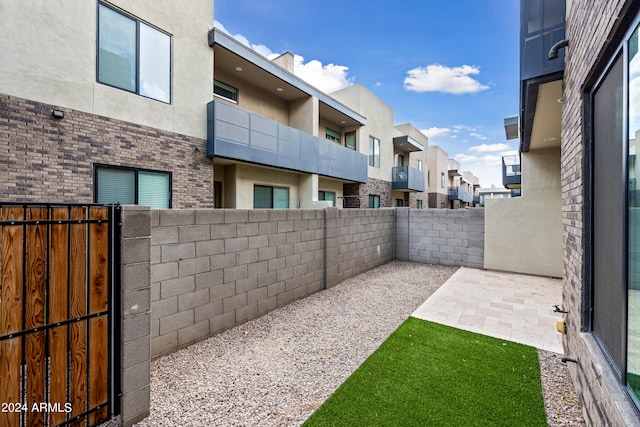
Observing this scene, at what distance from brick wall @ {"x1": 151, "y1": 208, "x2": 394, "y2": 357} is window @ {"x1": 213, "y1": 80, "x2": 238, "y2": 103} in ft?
18.9

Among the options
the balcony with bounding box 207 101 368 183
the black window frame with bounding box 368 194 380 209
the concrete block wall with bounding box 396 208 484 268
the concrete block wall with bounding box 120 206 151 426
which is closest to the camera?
the concrete block wall with bounding box 120 206 151 426

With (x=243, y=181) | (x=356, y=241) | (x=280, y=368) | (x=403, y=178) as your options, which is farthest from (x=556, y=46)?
(x=403, y=178)

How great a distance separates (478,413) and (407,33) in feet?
43.8

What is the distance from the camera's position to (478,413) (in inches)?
101

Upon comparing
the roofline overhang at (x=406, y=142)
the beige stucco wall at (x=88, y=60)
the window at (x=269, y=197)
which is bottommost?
the window at (x=269, y=197)

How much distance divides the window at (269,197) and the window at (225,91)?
10.4 ft

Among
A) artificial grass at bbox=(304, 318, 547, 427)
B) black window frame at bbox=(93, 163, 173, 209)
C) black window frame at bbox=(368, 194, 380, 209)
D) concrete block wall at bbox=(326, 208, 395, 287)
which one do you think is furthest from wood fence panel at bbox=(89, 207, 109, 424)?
black window frame at bbox=(368, 194, 380, 209)

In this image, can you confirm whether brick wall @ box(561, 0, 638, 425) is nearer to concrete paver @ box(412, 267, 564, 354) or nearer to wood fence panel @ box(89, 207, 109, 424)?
concrete paver @ box(412, 267, 564, 354)

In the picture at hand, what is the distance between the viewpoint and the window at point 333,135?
556 inches

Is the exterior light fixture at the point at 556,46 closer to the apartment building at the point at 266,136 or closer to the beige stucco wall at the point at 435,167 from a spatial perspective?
the apartment building at the point at 266,136

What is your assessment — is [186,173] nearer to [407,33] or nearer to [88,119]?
[88,119]

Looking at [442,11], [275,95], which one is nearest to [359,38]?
[442,11]

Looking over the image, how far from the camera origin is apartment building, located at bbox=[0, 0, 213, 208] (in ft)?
16.0

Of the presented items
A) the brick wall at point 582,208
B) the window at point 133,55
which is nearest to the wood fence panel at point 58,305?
the brick wall at point 582,208
